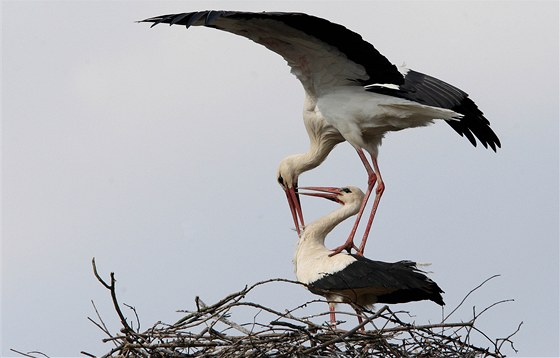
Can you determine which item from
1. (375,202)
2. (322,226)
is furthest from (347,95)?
(322,226)

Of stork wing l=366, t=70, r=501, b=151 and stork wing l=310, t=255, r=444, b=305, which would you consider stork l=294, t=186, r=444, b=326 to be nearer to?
stork wing l=310, t=255, r=444, b=305

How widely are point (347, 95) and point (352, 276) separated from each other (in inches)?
68.7

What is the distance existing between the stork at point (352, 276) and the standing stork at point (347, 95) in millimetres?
263

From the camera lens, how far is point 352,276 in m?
9.44

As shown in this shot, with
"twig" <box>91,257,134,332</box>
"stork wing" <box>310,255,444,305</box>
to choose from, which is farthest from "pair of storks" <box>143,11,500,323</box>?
"twig" <box>91,257,134,332</box>

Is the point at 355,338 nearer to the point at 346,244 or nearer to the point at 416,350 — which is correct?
the point at 416,350

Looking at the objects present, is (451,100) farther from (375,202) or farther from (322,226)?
(322,226)

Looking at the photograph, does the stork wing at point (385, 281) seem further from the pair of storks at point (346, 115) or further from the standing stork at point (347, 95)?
the standing stork at point (347, 95)

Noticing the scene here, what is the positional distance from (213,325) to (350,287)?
1241 millimetres

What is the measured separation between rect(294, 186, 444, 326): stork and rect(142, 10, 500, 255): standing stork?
26 centimetres

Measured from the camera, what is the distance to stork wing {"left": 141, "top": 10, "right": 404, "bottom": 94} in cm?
959

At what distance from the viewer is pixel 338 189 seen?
34.3ft

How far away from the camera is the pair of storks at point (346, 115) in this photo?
31.1 feet

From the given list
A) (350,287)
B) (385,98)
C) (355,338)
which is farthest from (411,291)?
(385,98)
